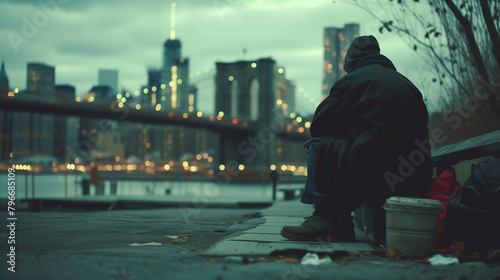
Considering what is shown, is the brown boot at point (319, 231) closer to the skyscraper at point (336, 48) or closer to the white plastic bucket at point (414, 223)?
the white plastic bucket at point (414, 223)

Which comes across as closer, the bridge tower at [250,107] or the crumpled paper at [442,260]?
the crumpled paper at [442,260]

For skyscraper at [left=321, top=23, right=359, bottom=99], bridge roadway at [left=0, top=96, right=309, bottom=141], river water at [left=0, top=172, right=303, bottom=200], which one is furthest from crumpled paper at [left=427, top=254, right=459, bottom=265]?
bridge roadway at [left=0, top=96, right=309, bottom=141]

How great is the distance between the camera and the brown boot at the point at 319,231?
3.42 m

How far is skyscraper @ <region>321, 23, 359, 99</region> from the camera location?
37.5ft

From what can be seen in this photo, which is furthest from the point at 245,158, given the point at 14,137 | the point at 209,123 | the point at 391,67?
the point at 391,67

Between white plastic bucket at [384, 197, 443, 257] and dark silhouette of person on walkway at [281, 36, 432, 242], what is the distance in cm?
35

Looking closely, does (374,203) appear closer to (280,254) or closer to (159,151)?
(280,254)

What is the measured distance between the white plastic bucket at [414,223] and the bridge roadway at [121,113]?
111 ft

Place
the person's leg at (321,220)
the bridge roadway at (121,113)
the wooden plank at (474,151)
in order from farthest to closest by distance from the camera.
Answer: the bridge roadway at (121,113) → the person's leg at (321,220) → the wooden plank at (474,151)

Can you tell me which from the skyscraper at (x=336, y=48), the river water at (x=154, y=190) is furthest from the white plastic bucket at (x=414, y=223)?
the river water at (x=154, y=190)

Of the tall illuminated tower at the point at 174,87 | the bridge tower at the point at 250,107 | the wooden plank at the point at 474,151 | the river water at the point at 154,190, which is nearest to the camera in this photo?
the wooden plank at the point at 474,151

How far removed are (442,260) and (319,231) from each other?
2.74 feet

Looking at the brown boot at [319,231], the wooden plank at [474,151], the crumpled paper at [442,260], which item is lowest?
the crumpled paper at [442,260]

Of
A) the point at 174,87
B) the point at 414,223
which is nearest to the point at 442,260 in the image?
the point at 414,223
